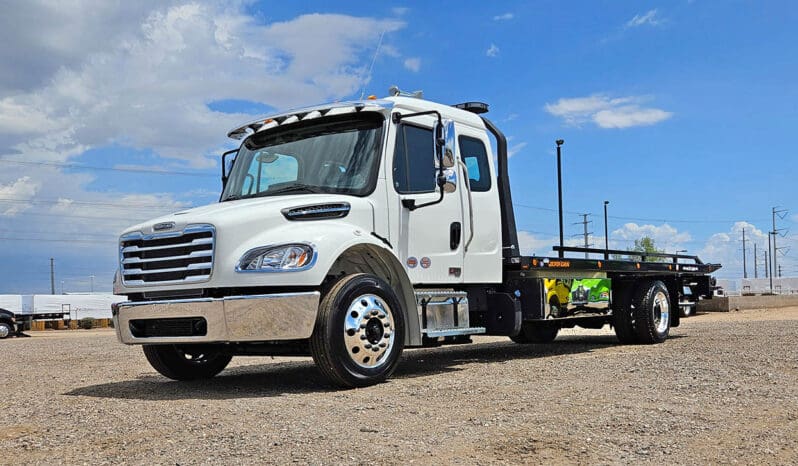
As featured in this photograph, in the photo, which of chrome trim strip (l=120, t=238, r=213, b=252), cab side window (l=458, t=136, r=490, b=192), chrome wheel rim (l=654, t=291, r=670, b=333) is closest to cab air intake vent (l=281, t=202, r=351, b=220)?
chrome trim strip (l=120, t=238, r=213, b=252)

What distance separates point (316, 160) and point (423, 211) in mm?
1254

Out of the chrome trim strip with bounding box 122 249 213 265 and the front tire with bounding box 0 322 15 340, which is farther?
the front tire with bounding box 0 322 15 340

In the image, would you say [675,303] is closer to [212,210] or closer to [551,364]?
[551,364]

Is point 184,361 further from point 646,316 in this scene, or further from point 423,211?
point 646,316

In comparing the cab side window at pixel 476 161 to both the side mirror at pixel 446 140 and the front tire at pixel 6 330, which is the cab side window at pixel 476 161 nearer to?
the side mirror at pixel 446 140

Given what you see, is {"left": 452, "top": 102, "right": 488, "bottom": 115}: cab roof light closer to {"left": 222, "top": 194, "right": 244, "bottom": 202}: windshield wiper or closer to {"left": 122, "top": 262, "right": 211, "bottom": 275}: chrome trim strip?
{"left": 222, "top": 194, "right": 244, "bottom": 202}: windshield wiper

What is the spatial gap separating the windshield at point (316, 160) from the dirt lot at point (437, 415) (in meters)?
2.01

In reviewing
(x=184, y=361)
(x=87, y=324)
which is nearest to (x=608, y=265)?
(x=184, y=361)

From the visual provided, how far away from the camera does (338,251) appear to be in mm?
7355

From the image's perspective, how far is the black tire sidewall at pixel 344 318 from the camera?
7.20m

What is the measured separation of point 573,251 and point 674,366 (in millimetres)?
2972

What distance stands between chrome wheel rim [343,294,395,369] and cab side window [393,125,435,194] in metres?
1.39

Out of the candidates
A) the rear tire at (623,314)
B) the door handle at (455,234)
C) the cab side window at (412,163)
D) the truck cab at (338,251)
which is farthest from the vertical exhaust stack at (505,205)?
the rear tire at (623,314)

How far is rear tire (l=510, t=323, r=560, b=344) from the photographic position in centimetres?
1334
